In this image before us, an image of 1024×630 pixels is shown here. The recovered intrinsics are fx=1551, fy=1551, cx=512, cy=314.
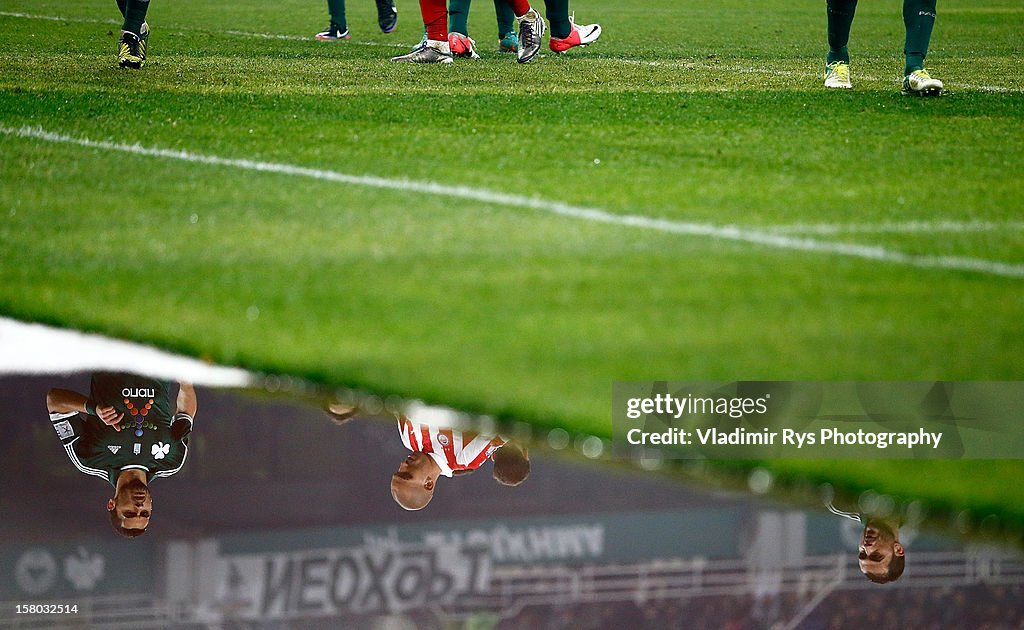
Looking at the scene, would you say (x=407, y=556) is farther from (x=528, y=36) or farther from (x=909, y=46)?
(x=528, y=36)

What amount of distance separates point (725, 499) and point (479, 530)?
20.0 inches

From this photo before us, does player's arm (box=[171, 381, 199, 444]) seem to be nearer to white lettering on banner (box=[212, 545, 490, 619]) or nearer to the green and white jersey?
the green and white jersey

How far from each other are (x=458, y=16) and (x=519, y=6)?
565 millimetres

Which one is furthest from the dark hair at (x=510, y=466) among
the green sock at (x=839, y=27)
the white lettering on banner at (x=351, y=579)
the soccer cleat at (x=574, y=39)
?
the soccer cleat at (x=574, y=39)

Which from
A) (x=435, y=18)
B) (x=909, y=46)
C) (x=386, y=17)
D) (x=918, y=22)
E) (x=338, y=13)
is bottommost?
(x=386, y=17)

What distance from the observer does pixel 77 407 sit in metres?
3.78

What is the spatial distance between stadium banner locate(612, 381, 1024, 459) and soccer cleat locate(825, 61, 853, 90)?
6.24 metres

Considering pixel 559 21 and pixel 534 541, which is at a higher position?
pixel 534 541

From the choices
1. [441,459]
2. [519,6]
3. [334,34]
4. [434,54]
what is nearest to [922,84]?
[519,6]

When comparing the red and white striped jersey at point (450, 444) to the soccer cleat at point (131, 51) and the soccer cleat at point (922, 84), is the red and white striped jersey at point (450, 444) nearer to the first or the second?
the soccer cleat at point (922, 84)

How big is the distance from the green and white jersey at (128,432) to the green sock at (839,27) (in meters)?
6.72

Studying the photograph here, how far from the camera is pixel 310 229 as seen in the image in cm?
537

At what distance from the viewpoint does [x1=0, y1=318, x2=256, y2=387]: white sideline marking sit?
3928 millimetres

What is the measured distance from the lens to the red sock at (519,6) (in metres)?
11.0
